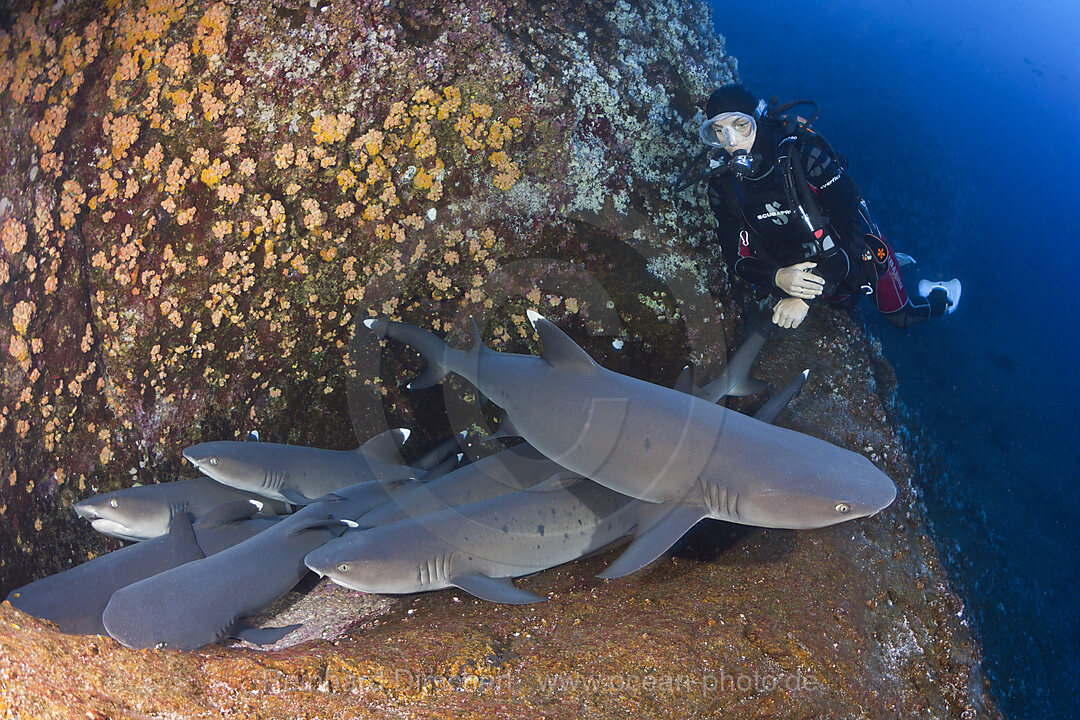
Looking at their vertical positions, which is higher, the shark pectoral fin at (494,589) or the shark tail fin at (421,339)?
the shark tail fin at (421,339)

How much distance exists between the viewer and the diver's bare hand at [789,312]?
4.14m

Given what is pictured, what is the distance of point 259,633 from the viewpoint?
2.73 metres

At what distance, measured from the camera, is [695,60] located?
4.83 m

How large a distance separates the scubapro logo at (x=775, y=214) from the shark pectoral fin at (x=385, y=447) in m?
3.20

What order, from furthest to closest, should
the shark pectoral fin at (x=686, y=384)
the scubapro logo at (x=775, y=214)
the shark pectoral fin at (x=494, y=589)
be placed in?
the scubapro logo at (x=775, y=214) < the shark pectoral fin at (x=686, y=384) < the shark pectoral fin at (x=494, y=589)

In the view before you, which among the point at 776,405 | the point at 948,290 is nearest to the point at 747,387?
the point at 776,405

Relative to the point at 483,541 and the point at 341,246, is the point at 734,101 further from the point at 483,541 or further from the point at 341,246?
the point at 483,541

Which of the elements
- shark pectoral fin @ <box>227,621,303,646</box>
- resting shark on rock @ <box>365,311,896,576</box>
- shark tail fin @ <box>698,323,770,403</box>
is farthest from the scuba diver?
shark pectoral fin @ <box>227,621,303,646</box>

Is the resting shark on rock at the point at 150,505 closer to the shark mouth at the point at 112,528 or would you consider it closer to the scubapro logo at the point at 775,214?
the shark mouth at the point at 112,528

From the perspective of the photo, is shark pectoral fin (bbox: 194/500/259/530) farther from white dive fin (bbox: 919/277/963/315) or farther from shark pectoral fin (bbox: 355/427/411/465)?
white dive fin (bbox: 919/277/963/315)

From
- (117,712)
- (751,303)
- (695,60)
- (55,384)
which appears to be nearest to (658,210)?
(751,303)

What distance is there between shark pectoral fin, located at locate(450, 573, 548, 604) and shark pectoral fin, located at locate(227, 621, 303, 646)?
2.93 ft

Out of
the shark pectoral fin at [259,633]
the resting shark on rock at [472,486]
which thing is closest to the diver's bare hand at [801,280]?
the resting shark on rock at [472,486]

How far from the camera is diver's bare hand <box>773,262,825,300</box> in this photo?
13.1ft
